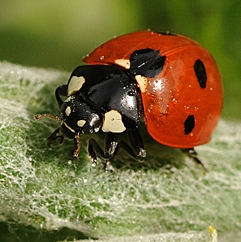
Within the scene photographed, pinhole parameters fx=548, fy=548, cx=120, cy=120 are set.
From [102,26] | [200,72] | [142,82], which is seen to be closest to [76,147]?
[142,82]

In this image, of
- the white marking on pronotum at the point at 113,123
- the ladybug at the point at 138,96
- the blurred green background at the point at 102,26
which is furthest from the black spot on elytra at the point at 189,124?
the blurred green background at the point at 102,26

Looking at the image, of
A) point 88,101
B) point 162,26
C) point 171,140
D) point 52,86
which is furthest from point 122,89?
point 162,26

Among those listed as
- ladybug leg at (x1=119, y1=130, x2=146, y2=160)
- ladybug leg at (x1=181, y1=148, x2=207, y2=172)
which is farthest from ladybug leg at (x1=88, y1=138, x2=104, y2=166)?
ladybug leg at (x1=181, y1=148, x2=207, y2=172)

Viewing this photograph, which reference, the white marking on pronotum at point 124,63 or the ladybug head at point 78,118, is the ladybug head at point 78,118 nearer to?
the ladybug head at point 78,118

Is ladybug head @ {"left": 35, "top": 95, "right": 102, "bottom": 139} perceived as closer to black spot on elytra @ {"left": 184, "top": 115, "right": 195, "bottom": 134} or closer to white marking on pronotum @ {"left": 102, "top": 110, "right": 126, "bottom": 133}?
white marking on pronotum @ {"left": 102, "top": 110, "right": 126, "bottom": 133}

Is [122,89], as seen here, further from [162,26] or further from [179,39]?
[162,26]
